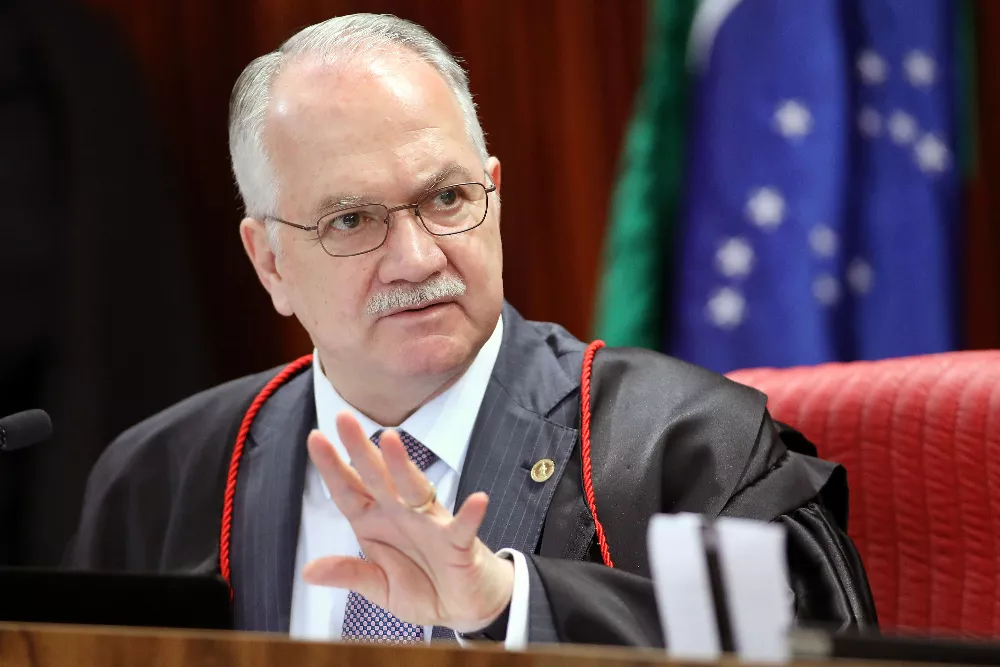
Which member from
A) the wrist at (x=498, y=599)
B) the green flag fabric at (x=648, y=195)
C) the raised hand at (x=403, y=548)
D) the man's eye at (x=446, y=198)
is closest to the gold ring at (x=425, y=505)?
the raised hand at (x=403, y=548)

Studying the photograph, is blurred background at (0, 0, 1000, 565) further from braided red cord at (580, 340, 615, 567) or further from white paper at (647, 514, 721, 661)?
white paper at (647, 514, 721, 661)

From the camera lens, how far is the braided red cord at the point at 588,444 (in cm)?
172

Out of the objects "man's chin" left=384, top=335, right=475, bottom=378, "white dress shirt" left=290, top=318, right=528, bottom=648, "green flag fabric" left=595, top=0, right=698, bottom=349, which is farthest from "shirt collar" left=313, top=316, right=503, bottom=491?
"green flag fabric" left=595, top=0, right=698, bottom=349

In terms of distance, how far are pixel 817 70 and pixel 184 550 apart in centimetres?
151

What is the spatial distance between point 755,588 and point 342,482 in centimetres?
57

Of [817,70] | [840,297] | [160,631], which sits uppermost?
[817,70]

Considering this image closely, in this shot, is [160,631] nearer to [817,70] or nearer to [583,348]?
[583,348]

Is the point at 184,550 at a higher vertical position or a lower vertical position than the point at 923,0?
lower

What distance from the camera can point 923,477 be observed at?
175 centimetres

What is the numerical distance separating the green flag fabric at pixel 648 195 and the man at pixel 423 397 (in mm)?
626

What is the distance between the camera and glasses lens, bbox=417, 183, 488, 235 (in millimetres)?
1821

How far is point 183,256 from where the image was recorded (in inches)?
117

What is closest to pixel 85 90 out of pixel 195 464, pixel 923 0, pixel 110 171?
pixel 110 171

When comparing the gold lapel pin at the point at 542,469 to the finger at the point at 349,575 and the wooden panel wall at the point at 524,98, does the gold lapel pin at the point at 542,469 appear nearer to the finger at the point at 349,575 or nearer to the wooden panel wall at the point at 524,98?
the finger at the point at 349,575
